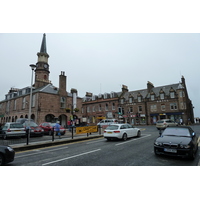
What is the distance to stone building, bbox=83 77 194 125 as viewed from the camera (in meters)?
37.2

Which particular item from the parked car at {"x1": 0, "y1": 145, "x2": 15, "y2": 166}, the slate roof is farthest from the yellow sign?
the slate roof

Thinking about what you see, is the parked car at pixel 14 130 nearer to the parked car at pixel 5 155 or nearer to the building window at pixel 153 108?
the parked car at pixel 5 155

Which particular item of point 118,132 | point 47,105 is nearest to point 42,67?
point 47,105

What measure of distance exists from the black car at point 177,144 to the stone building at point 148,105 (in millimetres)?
24982

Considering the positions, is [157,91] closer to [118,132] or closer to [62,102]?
[62,102]

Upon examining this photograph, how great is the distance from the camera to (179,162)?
5.91 m

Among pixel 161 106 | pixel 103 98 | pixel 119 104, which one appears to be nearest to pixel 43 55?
pixel 103 98

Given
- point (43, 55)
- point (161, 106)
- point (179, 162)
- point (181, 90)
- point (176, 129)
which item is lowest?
point (179, 162)

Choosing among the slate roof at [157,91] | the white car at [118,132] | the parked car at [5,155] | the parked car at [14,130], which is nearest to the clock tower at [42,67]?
the slate roof at [157,91]

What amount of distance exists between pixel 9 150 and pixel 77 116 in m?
28.7

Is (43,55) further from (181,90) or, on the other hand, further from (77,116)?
(181,90)

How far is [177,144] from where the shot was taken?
6.18 meters

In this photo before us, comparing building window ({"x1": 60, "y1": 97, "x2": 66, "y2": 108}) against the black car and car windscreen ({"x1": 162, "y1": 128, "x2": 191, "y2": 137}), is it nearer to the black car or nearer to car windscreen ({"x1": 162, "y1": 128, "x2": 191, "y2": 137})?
car windscreen ({"x1": 162, "y1": 128, "x2": 191, "y2": 137})

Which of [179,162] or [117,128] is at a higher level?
[117,128]
